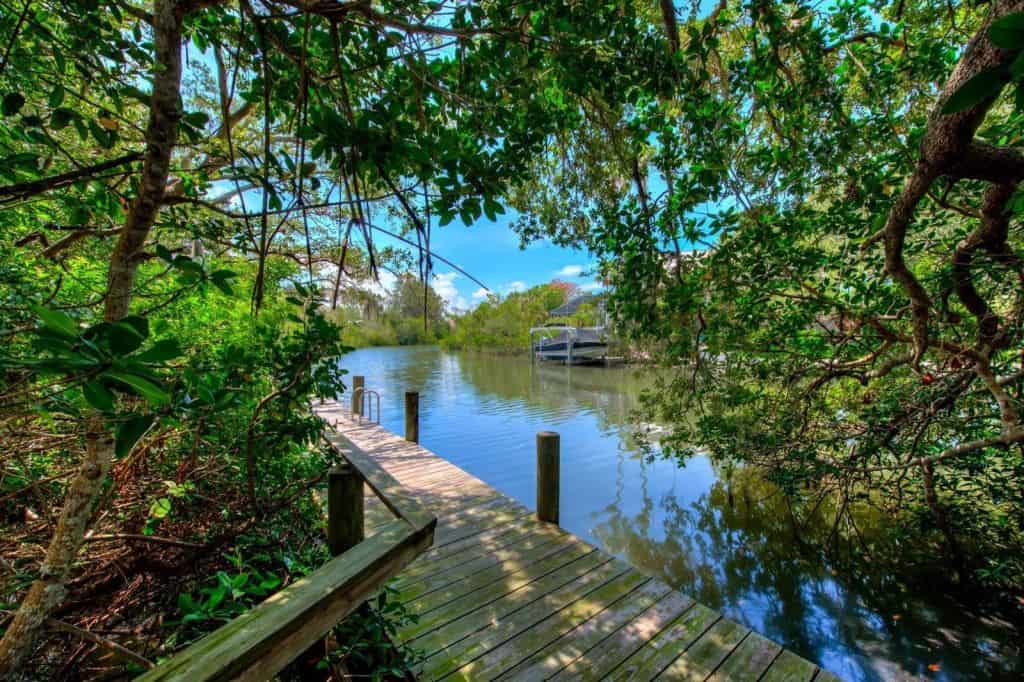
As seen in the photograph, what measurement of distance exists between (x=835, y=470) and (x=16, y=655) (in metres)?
4.77

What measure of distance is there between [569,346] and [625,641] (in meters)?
Answer: 22.7

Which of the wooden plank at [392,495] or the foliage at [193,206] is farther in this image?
the wooden plank at [392,495]

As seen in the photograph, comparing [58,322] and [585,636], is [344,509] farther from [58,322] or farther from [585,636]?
[585,636]

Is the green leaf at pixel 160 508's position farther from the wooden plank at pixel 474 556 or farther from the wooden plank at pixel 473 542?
the wooden plank at pixel 473 542

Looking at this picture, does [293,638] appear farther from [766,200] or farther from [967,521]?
[967,521]

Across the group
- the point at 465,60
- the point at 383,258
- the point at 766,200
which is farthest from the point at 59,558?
the point at 383,258

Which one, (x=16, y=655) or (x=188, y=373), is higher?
(x=188, y=373)

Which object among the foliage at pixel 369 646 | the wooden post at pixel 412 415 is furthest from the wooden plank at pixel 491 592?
the wooden post at pixel 412 415

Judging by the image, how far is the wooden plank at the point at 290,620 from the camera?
32.3 inches

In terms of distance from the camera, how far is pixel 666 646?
91.0 inches

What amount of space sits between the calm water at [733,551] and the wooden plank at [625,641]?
1.52 m

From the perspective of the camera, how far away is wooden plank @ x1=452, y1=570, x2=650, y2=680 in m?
2.14

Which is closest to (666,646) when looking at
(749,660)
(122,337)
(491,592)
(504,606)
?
(749,660)

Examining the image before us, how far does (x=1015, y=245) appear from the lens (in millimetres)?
2916
